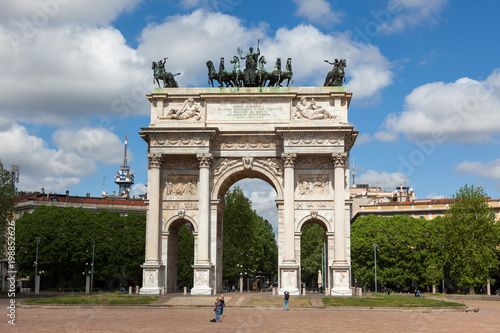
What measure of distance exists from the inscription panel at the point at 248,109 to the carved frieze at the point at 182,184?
5.20 m

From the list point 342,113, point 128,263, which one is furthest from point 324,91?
point 128,263

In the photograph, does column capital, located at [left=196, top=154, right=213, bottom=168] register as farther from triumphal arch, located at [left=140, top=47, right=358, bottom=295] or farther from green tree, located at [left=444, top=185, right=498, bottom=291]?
green tree, located at [left=444, top=185, right=498, bottom=291]

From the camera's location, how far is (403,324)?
27781mm

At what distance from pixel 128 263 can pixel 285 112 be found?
1471 inches

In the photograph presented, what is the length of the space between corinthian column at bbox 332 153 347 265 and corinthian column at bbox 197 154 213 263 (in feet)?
32.7

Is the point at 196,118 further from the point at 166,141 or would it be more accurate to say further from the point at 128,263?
the point at 128,263

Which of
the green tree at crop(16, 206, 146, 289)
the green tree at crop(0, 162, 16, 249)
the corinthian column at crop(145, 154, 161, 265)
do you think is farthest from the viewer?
the green tree at crop(16, 206, 146, 289)

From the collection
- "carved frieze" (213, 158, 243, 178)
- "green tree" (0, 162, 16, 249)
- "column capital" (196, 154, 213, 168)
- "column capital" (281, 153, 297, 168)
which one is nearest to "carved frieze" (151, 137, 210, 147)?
"column capital" (196, 154, 213, 168)

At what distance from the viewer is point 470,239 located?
6650 cm

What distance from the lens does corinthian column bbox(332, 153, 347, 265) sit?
154 feet

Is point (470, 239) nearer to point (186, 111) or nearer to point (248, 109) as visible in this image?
point (248, 109)

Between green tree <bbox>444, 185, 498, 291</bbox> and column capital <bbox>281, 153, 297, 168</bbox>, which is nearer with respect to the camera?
column capital <bbox>281, 153, 297, 168</bbox>

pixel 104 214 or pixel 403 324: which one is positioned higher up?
pixel 104 214

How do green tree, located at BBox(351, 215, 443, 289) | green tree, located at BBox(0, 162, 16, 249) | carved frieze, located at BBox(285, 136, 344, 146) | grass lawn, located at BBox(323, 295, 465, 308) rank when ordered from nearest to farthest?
1. grass lawn, located at BBox(323, 295, 465, 308)
2. carved frieze, located at BBox(285, 136, 344, 146)
3. green tree, located at BBox(0, 162, 16, 249)
4. green tree, located at BBox(351, 215, 443, 289)
